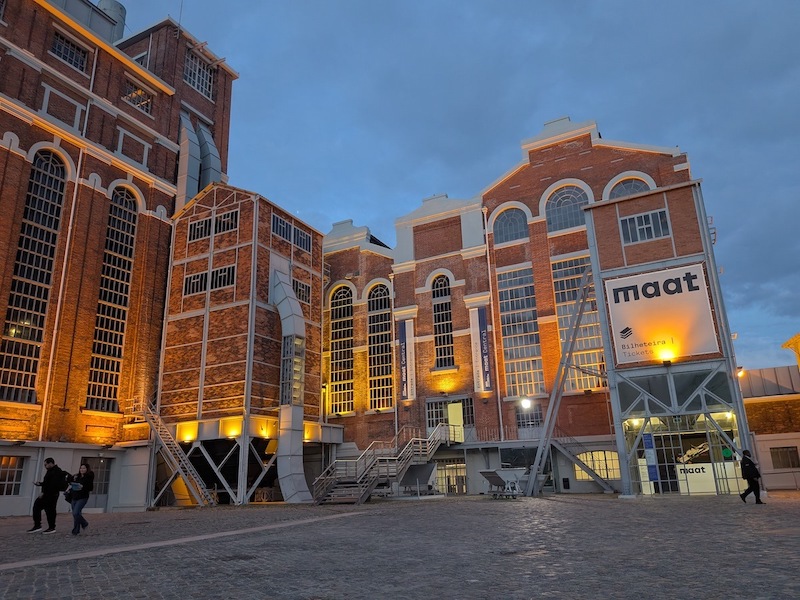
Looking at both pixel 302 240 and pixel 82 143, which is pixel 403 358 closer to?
pixel 302 240

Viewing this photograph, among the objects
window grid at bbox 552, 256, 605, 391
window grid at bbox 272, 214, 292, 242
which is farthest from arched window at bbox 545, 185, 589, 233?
window grid at bbox 272, 214, 292, 242

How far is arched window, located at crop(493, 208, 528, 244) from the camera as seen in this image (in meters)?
32.8

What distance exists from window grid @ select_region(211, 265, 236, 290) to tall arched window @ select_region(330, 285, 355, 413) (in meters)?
9.05

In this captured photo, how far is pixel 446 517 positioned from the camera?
1394cm

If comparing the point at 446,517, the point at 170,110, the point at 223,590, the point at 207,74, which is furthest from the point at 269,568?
the point at 207,74

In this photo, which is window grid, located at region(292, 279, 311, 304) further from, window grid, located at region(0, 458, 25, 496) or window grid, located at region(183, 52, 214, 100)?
window grid, located at region(183, 52, 214, 100)

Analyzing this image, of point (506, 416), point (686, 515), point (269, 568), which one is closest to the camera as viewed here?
point (269, 568)

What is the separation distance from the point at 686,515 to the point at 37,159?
30410mm

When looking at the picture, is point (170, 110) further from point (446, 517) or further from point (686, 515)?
point (686, 515)

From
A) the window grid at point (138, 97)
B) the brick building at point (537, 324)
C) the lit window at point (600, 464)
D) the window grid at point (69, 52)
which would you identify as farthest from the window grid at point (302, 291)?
the lit window at point (600, 464)

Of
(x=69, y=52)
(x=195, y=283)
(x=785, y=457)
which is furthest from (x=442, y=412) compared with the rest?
(x=69, y=52)

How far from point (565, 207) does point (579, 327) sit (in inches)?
274

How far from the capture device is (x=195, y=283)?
31.2 metres

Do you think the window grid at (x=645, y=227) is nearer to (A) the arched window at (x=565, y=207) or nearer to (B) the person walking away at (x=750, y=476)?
(A) the arched window at (x=565, y=207)
